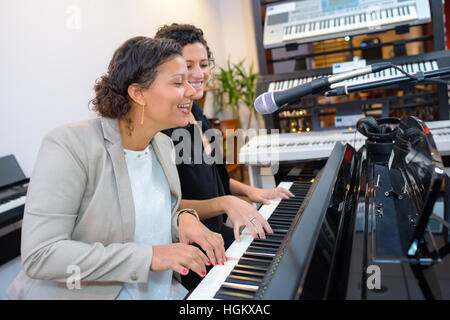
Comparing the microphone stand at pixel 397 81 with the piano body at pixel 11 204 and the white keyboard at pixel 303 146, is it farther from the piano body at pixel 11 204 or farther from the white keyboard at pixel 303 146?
the piano body at pixel 11 204

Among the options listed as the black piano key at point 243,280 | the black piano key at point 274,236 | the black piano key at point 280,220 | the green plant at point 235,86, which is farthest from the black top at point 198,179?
the green plant at point 235,86

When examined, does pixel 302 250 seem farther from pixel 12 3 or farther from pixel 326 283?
pixel 12 3

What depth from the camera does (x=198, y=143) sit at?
73.5 inches

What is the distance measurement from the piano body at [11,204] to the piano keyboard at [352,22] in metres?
2.30

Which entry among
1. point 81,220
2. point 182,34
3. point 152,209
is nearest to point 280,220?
point 152,209

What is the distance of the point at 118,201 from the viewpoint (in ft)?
3.92

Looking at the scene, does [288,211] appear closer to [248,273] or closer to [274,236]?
[274,236]

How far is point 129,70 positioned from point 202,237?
23.9 inches

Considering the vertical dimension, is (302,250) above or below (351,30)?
below

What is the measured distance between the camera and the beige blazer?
40.1 inches

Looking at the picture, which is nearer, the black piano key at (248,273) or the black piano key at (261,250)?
the black piano key at (248,273)

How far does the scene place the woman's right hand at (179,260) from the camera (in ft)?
3.41
